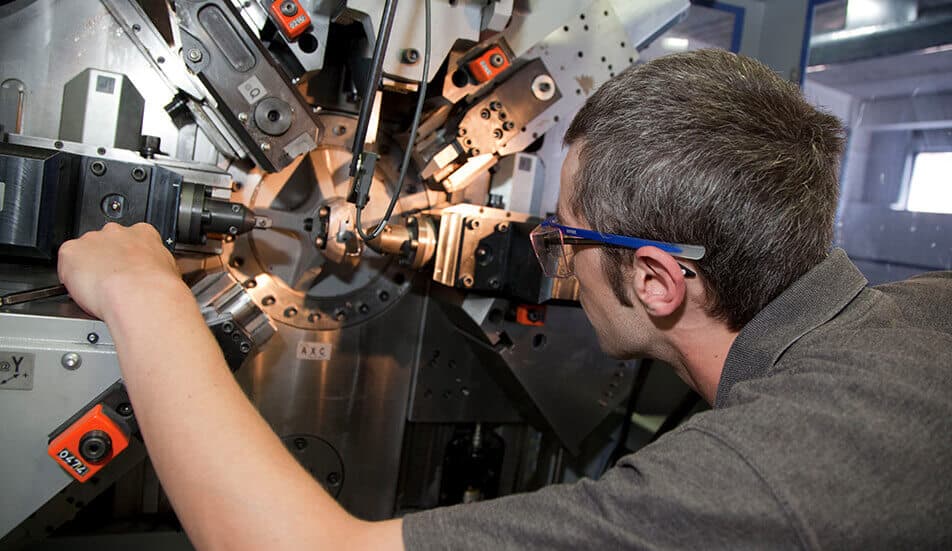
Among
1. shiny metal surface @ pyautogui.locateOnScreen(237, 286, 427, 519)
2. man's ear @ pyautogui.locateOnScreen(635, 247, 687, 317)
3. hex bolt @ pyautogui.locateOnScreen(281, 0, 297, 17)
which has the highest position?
hex bolt @ pyautogui.locateOnScreen(281, 0, 297, 17)

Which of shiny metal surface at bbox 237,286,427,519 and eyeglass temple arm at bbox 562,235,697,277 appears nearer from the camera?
eyeglass temple arm at bbox 562,235,697,277

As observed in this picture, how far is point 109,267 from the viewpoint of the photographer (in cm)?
106

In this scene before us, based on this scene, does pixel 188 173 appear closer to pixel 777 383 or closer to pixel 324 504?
pixel 324 504

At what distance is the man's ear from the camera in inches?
41.8

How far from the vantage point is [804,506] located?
73 centimetres

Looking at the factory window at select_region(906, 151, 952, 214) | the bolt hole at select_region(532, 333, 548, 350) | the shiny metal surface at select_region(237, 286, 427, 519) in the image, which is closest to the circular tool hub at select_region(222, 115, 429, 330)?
the shiny metal surface at select_region(237, 286, 427, 519)

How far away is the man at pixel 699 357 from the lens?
757mm

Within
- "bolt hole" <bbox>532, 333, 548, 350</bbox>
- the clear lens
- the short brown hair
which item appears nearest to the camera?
the short brown hair

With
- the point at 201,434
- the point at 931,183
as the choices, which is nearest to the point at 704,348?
the point at 201,434

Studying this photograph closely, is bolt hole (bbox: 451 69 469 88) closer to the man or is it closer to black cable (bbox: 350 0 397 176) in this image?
black cable (bbox: 350 0 397 176)

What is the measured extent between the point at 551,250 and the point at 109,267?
2.51 ft

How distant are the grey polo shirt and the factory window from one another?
6.55 feet

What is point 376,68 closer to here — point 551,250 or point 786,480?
point 551,250

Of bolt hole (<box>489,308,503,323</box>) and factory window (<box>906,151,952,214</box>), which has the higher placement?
factory window (<box>906,151,952,214</box>)
